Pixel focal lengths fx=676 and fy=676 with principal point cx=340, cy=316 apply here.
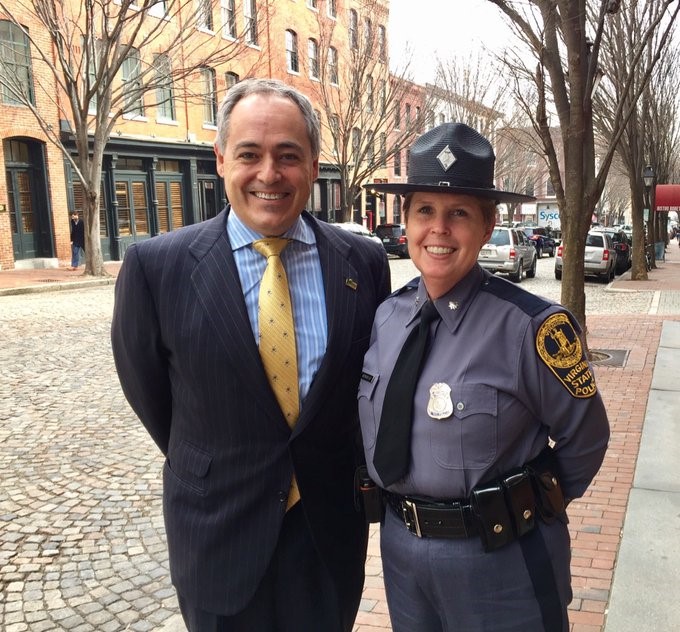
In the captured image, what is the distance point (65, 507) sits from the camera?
4.32 meters

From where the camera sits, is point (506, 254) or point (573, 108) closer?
point (573, 108)

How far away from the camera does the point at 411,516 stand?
180 centimetres

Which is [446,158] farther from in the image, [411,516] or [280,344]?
[411,516]

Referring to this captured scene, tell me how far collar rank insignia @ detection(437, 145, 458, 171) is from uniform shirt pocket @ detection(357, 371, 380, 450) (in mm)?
604

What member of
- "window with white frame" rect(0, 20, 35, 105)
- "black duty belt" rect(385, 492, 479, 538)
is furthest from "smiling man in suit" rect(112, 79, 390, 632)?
"window with white frame" rect(0, 20, 35, 105)

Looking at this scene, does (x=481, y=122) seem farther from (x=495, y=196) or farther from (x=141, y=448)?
(x=495, y=196)

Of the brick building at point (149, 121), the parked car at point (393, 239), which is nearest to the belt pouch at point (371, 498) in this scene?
the brick building at point (149, 121)

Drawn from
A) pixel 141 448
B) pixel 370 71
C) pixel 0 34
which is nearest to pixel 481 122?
pixel 370 71

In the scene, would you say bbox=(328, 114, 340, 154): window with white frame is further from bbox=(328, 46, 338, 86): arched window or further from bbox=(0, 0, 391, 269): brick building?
bbox=(0, 0, 391, 269): brick building

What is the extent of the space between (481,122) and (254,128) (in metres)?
30.3

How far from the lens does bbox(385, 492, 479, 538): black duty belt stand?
1.72 m

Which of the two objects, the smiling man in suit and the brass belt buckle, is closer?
the brass belt buckle

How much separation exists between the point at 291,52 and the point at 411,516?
3096cm

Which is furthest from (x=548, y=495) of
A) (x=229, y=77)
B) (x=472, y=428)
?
(x=229, y=77)
